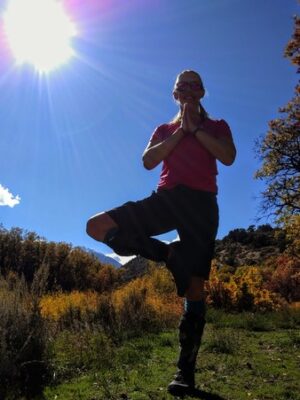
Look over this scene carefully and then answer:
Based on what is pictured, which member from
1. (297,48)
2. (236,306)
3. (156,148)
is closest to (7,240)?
(236,306)

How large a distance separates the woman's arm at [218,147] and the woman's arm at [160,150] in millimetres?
148

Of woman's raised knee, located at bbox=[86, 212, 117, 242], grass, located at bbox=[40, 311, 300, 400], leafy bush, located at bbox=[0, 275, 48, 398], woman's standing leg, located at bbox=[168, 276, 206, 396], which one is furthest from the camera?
leafy bush, located at bbox=[0, 275, 48, 398]

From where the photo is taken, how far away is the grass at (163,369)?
3.81m

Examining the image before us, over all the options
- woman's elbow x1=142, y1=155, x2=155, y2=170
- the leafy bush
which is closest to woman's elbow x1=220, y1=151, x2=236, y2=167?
woman's elbow x1=142, y1=155, x2=155, y2=170

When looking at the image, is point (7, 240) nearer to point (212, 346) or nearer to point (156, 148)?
point (212, 346)

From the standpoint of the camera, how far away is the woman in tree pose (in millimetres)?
3621

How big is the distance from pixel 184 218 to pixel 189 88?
1061 mm

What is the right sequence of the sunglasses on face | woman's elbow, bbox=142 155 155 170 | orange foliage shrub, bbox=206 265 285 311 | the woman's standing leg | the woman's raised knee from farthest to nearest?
orange foliage shrub, bbox=206 265 285 311
the sunglasses on face
woman's elbow, bbox=142 155 155 170
the woman's standing leg
the woman's raised knee

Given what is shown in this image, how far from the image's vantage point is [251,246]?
48625 millimetres

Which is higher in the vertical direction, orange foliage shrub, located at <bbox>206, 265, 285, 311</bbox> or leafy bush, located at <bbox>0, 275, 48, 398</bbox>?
orange foliage shrub, located at <bbox>206, 265, 285, 311</bbox>

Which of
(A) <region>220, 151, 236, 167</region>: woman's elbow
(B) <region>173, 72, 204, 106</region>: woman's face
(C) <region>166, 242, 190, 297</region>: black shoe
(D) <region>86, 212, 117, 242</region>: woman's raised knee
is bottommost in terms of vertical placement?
(C) <region>166, 242, 190, 297</region>: black shoe

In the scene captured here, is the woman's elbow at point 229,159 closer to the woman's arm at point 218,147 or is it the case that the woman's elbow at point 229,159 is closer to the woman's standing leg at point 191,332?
the woman's arm at point 218,147

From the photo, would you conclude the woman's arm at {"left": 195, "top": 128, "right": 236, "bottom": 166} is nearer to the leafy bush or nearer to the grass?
the grass

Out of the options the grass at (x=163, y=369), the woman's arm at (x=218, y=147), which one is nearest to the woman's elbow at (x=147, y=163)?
the woman's arm at (x=218, y=147)
